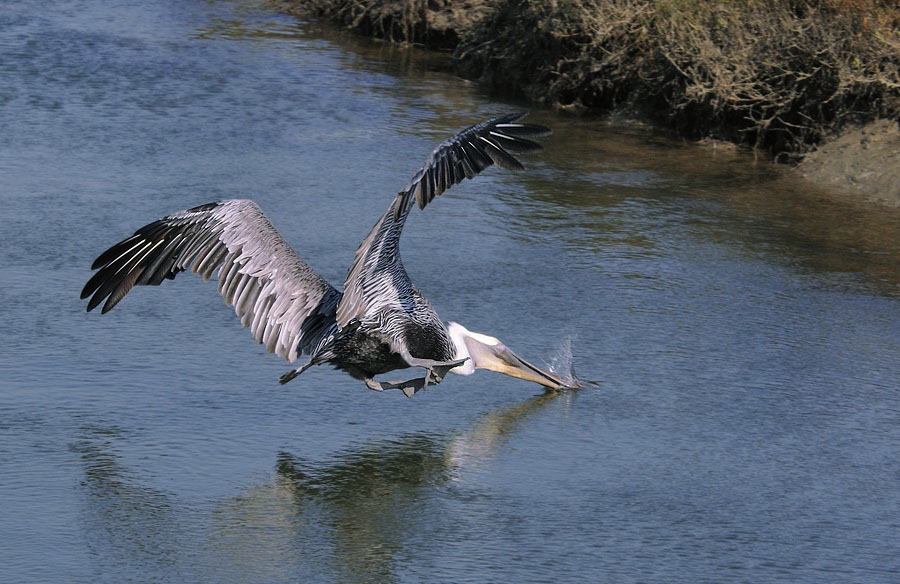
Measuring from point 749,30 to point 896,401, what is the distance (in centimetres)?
514

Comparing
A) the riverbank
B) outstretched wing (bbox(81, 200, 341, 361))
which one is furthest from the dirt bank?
outstretched wing (bbox(81, 200, 341, 361))

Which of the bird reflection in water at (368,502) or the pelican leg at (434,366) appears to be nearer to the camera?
the bird reflection in water at (368,502)

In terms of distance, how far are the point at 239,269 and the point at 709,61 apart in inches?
232

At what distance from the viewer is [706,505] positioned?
5102 millimetres

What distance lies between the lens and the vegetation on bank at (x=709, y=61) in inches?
388

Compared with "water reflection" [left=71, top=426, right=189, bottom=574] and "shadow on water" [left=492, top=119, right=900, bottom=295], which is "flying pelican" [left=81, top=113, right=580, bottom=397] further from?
"shadow on water" [left=492, top=119, right=900, bottom=295]

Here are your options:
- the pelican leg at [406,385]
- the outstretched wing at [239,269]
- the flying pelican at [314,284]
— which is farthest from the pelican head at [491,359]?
the outstretched wing at [239,269]

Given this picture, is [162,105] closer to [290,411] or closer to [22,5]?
[22,5]

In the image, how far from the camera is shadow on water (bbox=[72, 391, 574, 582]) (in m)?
4.56

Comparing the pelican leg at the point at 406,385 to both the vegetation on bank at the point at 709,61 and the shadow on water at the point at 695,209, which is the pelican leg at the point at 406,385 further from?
the vegetation on bank at the point at 709,61

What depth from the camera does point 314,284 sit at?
5.84 metres

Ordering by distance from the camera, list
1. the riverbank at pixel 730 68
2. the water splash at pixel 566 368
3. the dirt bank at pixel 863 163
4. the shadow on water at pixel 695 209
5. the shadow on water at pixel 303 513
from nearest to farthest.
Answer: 1. the shadow on water at pixel 303 513
2. the water splash at pixel 566 368
3. the shadow on water at pixel 695 209
4. the dirt bank at pixel 863 163
5. the riverbank at pixel 730 68

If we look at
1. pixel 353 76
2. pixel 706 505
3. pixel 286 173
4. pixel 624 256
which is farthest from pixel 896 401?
pixel 353 76

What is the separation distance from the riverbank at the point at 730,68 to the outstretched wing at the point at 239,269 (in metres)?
5.36
